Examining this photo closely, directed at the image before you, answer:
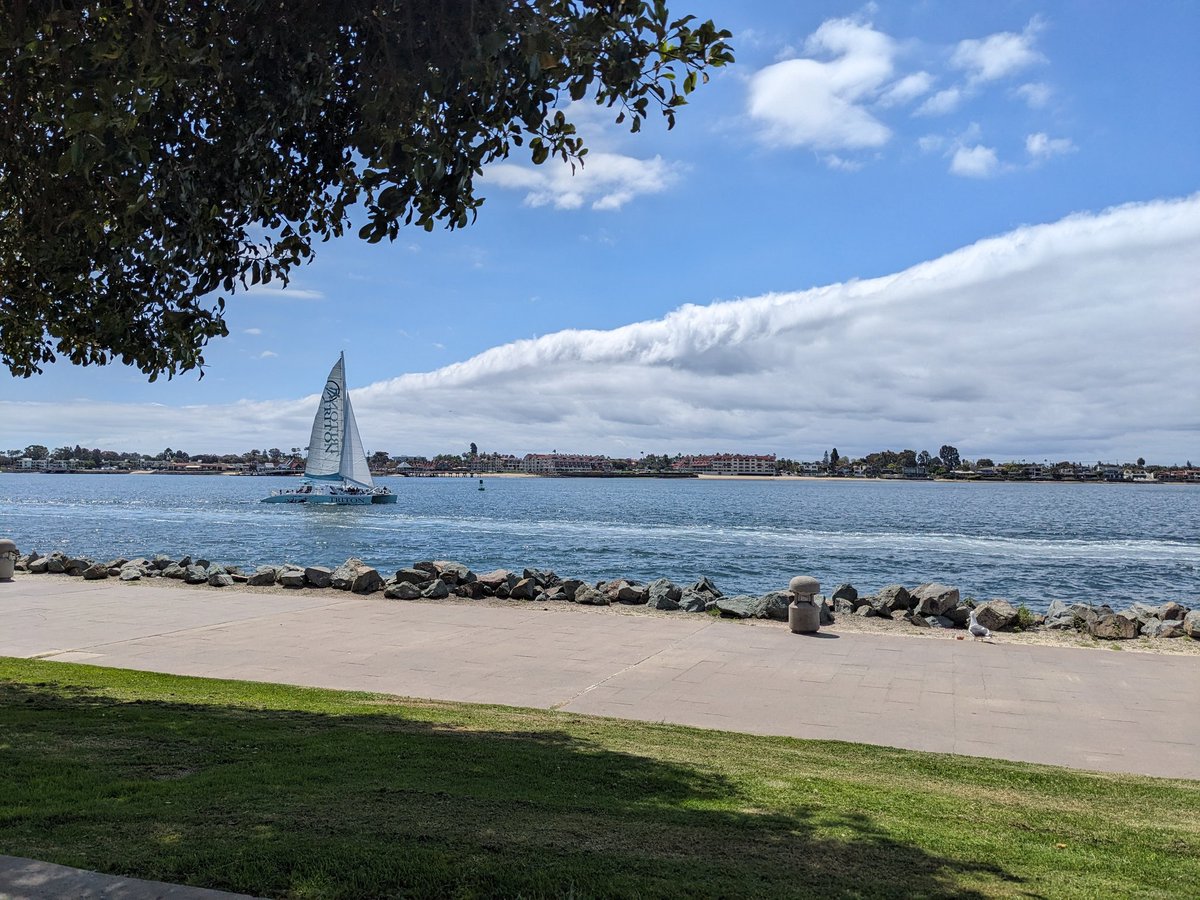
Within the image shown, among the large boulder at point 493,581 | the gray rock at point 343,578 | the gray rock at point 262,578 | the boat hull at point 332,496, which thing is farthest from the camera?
the boat hull at point 332,496

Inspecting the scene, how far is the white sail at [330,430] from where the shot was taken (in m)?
77.4

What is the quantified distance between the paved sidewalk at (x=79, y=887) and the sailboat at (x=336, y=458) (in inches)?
3011

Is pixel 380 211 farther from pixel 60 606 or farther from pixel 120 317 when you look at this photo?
pixel 60 606

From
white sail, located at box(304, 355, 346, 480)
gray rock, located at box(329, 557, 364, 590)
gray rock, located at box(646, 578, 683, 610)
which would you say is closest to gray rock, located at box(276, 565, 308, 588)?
gray rock, located at box(329, 557, 364, 590)

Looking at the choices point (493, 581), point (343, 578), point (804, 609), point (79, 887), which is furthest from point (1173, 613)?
point (79, 887)

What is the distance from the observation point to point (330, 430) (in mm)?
79875

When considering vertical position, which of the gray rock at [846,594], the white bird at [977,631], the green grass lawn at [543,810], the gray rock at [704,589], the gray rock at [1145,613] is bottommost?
Result: the gray rock at [1145,613]

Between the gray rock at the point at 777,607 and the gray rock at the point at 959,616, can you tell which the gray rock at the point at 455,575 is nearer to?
the gray rock at the point at 777,607

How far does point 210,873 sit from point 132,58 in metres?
4.23

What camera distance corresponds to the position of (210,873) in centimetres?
390

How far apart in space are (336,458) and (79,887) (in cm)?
8134

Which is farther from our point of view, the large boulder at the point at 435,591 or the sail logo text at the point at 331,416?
the sail logo text at the point at 331,416

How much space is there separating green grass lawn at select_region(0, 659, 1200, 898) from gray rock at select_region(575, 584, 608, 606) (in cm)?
971

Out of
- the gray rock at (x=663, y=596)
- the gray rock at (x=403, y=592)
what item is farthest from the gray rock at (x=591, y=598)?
the gray rock at (x=403, y=592)
